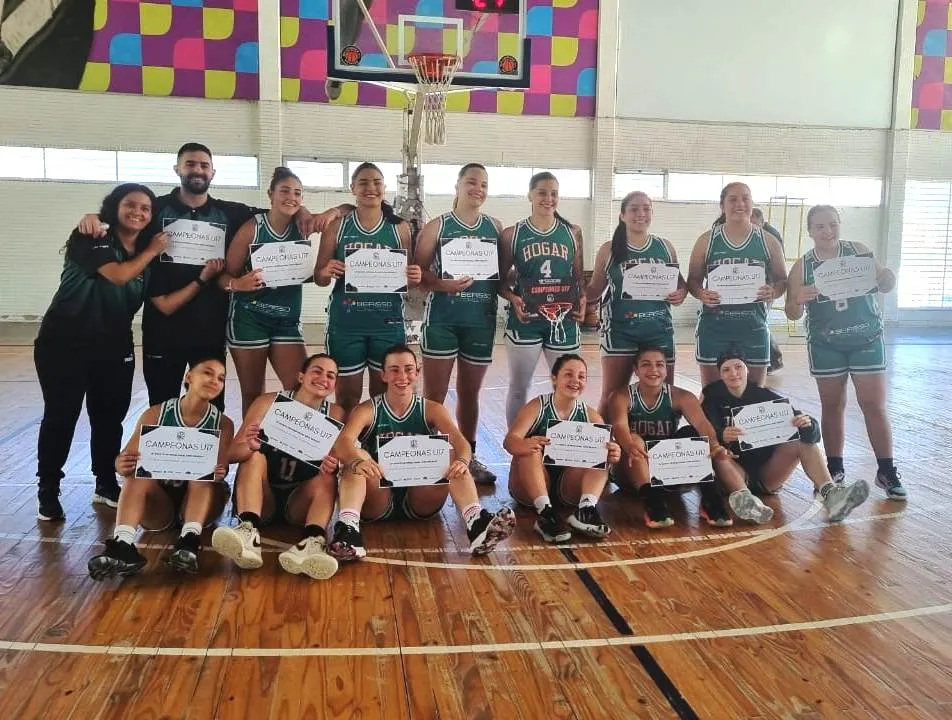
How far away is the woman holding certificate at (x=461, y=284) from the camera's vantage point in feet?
13.2

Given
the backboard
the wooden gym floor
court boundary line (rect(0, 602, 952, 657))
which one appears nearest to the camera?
the wooden gym floor

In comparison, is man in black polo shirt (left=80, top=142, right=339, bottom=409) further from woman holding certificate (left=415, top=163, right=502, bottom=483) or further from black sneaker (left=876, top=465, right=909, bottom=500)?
black sneaker (left=876, top=465, right=909, bottom=500)

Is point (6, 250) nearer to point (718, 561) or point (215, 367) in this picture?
point (215, 367)

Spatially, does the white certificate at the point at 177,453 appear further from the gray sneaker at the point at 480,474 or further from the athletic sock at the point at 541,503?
the gray sneaker at the point at 480,474

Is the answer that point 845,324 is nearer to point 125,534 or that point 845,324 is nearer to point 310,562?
point 310,562

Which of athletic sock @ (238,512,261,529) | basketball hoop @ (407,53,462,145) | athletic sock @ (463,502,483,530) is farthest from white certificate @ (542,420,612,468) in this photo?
basketball hoop @ (407,53,462,145)

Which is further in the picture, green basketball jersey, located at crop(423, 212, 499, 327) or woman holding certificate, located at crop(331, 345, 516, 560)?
green basketball jersey, located at crop(423, 212, 499, 327)

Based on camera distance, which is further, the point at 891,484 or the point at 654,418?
the point at 891,484

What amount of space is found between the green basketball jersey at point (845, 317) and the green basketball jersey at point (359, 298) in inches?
86.4

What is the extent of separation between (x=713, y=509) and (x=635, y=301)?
1.15 m

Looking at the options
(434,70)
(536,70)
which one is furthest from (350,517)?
(536,70)

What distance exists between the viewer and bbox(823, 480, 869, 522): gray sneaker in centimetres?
358

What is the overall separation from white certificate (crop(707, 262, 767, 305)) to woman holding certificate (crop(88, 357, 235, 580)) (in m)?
2.54

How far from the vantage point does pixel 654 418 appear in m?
3.86
